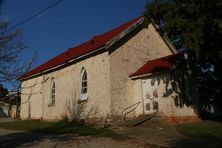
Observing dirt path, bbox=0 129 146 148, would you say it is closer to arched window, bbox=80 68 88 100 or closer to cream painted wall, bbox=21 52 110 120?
cream painted wall, bbox=21 52 110 120

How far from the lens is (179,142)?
513 inches

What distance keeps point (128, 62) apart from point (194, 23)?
23.4 feet

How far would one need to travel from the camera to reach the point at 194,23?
15.2m

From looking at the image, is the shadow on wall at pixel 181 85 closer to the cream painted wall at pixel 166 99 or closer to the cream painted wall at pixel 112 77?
the cream painted wall at pixel 166 99

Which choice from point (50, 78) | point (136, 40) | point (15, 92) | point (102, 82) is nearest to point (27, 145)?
point (15, 92)

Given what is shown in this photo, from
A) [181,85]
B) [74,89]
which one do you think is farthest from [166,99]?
[74,89]

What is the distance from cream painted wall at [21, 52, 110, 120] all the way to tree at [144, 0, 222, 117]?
17.1 ft

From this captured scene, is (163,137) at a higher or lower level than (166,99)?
lower

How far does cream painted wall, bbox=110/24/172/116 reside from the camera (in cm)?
2017

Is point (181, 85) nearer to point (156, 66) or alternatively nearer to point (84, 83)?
point (156, 66)

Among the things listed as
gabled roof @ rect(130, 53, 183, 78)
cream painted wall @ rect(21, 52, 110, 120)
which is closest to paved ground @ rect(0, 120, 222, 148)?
cream painted wall @ rect(21, 52, 110, 120)

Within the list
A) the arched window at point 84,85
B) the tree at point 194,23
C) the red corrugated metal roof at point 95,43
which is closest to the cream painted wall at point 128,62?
the red corrugated metal roof at point 95,43

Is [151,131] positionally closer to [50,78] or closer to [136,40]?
[136,40]

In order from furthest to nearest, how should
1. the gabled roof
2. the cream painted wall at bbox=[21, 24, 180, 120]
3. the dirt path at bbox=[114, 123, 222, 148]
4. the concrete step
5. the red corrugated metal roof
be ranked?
the red corrugated metal roof, the cream painted wall at bbox=[21, 24, 180, 120], the gabled roof, the concrete step, the dirt path at bbox=[114, 123, 222, 148]
